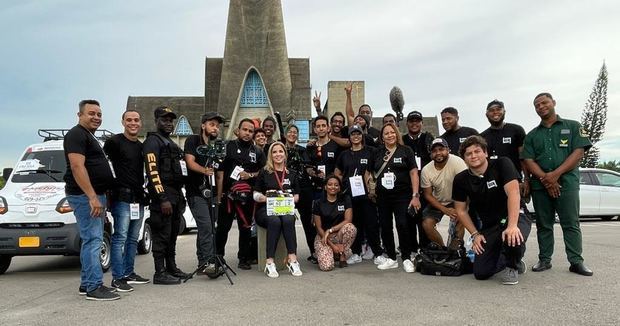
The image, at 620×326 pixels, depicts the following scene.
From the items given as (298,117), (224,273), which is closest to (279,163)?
(224,273)

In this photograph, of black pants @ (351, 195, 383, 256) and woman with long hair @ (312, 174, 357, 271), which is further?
black pants @ (351, 195, 383, 256)

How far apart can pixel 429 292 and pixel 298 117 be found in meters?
29.4

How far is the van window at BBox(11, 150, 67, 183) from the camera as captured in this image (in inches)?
294

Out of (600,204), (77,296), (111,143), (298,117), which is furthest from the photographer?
(298,117)

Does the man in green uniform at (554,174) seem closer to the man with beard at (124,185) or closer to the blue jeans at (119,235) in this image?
the man with beard at (124,185)

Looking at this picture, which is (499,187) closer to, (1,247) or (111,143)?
(111,143)

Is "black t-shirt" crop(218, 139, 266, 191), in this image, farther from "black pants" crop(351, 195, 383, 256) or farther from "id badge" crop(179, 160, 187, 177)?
"black pants" crop(351, 195, 383, 256)

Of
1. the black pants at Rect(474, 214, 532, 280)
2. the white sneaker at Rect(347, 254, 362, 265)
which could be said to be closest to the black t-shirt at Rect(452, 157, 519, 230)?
the black pants at Rect(474, 214, 532, 280)

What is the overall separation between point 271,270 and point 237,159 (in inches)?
66.1

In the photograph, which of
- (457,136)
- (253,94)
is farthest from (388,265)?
(253,94)

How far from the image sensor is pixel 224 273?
6.38m

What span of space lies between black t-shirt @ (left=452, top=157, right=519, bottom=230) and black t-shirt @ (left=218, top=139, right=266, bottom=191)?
288 cm

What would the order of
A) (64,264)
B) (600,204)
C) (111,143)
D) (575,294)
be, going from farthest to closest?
(600,204), (64,264), (111,143), (575,294)

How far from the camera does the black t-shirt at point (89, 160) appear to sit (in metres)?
5.11
